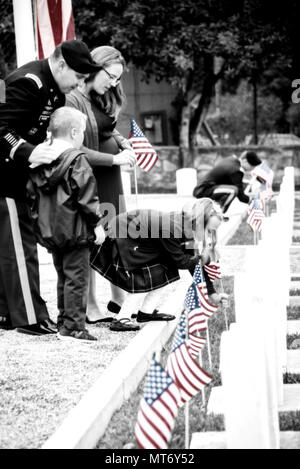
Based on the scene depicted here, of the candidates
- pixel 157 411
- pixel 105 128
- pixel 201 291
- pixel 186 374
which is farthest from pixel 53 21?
pixel 157 411

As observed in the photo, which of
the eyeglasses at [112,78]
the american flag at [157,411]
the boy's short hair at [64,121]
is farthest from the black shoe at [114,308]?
the american flag at [157,411]

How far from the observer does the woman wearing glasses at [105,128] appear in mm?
6621

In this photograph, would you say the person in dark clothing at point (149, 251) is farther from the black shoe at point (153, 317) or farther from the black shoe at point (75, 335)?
the black shoe at point (75, 335)

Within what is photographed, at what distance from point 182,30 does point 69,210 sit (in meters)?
15.1

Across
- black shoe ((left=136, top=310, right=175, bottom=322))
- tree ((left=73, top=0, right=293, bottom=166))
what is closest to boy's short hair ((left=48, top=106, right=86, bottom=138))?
black shoe ((left=136, top=310, right=175, bottom=322))

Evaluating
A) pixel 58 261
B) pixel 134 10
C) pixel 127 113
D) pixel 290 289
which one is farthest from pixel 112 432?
pixel 127 113

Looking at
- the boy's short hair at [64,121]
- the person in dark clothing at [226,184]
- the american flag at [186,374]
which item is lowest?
the person in dark clothing at [226,184]

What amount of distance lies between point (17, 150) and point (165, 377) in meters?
2.83

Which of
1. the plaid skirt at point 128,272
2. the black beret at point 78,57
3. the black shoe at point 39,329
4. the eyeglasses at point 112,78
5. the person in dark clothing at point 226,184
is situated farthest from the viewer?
the person in dark clothing at point 226,184

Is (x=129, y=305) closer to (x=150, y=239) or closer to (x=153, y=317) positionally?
(x=153, y=317)

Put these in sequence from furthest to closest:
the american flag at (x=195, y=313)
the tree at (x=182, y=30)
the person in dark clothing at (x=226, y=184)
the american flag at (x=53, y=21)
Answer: the tree at (x=182, y=30), the person in dark clothing at (x=226, y=184), the american flag at (x=53, y=21), the american flag at (x=195, y=313)

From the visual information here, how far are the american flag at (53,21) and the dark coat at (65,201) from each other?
2953 millimetres

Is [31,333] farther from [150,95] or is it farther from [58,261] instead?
[150,95]

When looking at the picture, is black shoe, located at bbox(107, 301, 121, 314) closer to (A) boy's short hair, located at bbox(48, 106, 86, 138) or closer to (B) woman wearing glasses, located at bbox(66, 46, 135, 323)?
(B) woman wearing glasses, located at bbox(66, 46, 135, 323)
